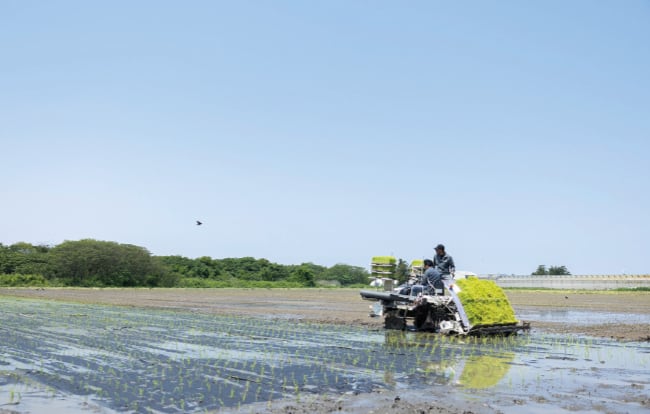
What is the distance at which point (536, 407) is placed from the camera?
7.89 meters

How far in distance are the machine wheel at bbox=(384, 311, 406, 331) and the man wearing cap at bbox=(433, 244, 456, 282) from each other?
1.85 m

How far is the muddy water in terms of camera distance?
8.17 m

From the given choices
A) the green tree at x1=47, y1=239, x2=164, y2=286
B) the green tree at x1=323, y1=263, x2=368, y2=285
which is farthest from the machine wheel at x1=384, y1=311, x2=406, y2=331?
the green tree at x1=323, y1=263, x2=368, y2=285

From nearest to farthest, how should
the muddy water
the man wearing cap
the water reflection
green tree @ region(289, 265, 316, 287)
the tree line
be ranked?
the muddy water < the water reflection < the man wearing cap < the tree line < green tree @ region(289, 265, 316, 287)

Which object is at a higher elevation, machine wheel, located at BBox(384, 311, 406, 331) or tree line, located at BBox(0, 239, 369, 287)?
tree line, located at BBox(0, 239, 369, 287)

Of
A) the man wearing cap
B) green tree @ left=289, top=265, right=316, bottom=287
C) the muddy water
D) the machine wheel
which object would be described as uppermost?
green tree @ left=289, top=265, right=316, bottom=287

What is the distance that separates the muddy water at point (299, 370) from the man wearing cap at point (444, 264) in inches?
65.3

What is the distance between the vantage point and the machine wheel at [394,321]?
1718 cm

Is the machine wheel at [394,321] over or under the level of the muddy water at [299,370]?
over

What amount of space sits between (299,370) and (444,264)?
6.86 m

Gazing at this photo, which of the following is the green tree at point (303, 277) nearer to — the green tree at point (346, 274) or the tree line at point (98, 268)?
the tree line at point (98, 268)

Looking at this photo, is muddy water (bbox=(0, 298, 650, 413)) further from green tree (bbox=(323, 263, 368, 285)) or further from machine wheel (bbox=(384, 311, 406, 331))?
green tree (bbox=(323, 263, 368, 285))

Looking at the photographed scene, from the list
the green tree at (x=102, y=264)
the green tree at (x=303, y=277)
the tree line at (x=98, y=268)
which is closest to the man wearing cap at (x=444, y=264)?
the tree line at (x=98, y=268)

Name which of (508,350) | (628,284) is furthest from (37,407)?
(628,284)
